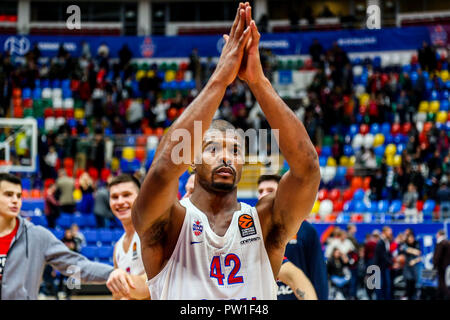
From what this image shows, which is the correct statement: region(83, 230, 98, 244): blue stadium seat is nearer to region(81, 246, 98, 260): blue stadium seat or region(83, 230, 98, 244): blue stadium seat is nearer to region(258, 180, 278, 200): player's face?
region(81, 246, 98, 260): blue stadium seat

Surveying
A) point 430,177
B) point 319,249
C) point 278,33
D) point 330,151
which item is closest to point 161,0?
point 278,33

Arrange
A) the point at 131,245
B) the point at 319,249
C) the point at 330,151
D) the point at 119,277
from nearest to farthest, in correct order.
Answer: the point at 119,277
the point at 131,245
the point at 319,249
the point at 330,151

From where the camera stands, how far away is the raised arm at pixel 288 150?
9.45 feet

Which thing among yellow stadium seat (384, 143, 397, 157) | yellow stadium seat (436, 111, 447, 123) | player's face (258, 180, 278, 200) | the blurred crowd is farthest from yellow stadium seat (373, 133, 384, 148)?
player's face (258, 180, 278, 200)

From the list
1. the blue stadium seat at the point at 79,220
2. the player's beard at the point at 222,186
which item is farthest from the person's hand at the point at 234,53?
the blue stadium seat at the point at 79,220

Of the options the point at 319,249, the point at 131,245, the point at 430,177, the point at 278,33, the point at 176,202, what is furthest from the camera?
the point at 278,33

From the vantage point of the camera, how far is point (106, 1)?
2659 centimetres

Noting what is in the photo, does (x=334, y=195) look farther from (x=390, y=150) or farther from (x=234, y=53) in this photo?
(x=234, y=53)

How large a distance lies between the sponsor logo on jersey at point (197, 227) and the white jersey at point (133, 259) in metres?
1.72

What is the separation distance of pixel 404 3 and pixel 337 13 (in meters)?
2.76

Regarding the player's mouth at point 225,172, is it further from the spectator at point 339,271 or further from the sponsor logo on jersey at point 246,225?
the spectator at point 339,271

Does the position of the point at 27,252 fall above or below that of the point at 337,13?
below

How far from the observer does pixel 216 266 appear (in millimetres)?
2982

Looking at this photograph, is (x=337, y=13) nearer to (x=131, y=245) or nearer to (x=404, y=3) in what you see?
(x=404, y=3)
